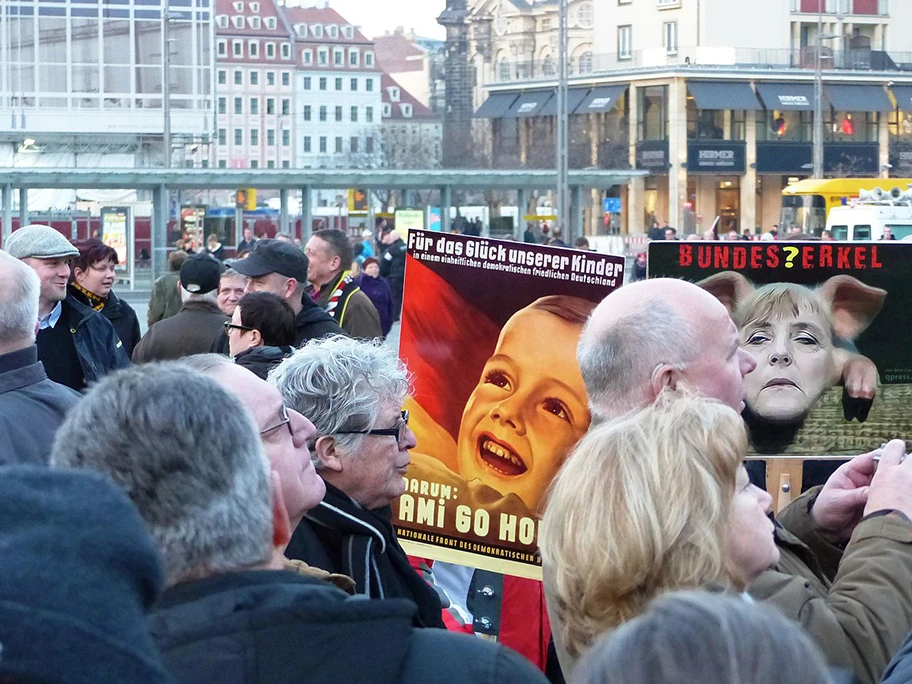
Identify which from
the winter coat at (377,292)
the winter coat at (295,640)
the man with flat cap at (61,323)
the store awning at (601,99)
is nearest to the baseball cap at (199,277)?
the man with flat cap at (61,323)

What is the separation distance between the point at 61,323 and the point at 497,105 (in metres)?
67.7

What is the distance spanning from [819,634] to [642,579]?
403mm

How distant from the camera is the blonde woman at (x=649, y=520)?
2.26 metres

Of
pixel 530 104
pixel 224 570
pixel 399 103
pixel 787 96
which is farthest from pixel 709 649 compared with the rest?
pixel 399 103

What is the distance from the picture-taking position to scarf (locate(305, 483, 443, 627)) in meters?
3.07

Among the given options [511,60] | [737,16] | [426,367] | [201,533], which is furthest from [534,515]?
[511,60]

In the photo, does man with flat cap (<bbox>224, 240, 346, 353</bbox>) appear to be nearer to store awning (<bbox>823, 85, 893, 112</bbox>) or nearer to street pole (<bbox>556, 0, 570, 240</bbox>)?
street pole (<bbox>556, 0, 570, 240</bbox>)

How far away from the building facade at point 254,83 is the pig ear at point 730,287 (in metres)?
121

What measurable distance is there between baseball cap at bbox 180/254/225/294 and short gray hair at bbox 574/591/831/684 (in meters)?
7.05

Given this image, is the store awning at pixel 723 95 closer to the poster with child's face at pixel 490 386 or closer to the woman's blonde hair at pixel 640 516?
the poster with child's face at pixel 490 386

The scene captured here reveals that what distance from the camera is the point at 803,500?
128 inches

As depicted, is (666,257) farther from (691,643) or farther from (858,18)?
(858,18)

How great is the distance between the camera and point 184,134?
51.2 metres

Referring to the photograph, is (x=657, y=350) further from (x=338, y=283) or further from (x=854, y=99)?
(x=854, y=99)
